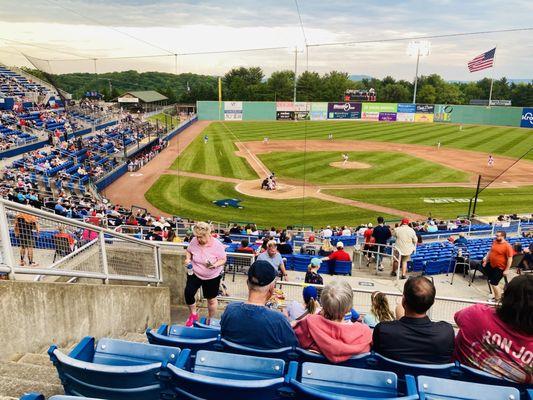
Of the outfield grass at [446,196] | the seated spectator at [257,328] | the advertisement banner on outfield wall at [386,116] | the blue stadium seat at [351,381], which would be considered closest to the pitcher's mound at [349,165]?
the outfield grass at [446,196]

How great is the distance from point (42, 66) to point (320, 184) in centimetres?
1697

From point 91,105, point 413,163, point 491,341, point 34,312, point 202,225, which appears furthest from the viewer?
point 91,105

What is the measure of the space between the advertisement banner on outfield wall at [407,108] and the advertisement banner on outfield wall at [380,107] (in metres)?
0.64

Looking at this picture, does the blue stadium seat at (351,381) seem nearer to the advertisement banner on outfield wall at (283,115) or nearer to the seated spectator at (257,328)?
the seated spectator at (257,328)

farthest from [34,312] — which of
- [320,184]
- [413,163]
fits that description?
[413,163]

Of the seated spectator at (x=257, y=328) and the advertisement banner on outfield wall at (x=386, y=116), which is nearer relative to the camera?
the seated spectator at (x=257, y=328)

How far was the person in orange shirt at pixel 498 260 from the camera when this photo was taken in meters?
8.57

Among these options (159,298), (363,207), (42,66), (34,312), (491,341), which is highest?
(42,66)

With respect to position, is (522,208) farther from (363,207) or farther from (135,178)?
(135,178)

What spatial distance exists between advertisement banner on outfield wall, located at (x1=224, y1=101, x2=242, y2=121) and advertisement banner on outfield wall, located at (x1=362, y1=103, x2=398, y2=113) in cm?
1994

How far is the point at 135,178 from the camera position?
30.4 m

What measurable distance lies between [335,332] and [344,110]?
6841 centimetres

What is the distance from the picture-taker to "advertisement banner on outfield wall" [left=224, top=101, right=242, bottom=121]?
66688 millimetres

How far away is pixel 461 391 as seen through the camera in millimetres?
2596
